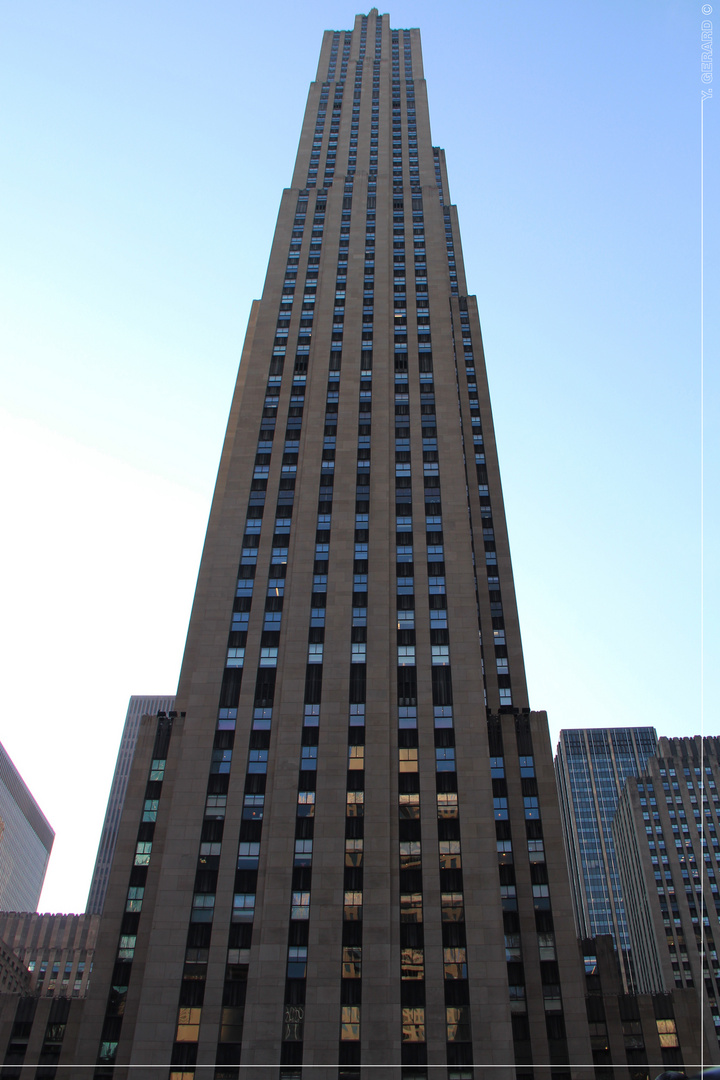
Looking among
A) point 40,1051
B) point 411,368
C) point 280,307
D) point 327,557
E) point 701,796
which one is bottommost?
point 40,1051

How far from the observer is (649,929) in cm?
14262

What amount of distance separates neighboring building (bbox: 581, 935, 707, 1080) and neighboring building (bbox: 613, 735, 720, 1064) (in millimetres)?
67005

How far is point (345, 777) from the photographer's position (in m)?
67.4

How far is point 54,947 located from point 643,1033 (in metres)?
152

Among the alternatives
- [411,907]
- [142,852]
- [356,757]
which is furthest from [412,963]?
[142,852]

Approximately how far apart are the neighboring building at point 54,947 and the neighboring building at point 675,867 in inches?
4195

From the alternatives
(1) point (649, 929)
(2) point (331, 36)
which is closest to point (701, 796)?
(1) point (649, 929)

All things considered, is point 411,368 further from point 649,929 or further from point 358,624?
point 649,929

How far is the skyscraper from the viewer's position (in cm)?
5775

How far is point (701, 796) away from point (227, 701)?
11826 centimetres

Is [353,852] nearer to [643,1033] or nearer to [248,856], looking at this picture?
[248,856]

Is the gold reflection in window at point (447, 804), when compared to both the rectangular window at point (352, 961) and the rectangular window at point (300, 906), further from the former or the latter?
the rectangular window at point (300, 906)

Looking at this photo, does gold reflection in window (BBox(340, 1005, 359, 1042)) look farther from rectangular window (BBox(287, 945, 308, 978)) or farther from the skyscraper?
rectangular window (BBox(287, 945, 308, 978))

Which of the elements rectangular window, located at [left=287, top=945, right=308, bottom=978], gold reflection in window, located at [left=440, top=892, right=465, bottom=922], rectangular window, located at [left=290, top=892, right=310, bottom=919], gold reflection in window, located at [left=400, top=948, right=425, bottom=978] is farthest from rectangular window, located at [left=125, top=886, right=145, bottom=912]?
gold reflection in window, located at [left=440, top=892, right=465, bottom=922]
